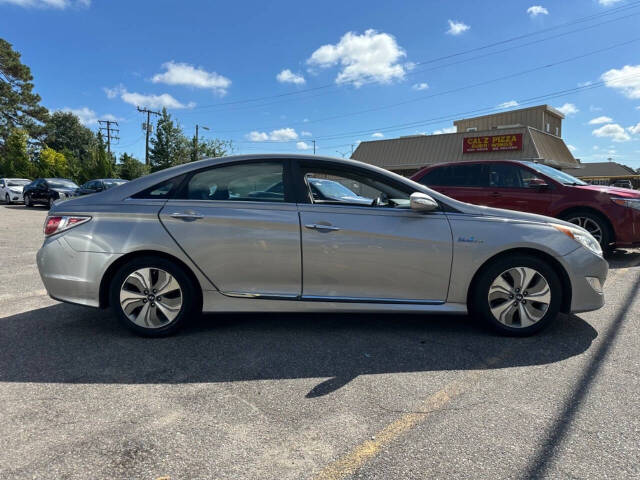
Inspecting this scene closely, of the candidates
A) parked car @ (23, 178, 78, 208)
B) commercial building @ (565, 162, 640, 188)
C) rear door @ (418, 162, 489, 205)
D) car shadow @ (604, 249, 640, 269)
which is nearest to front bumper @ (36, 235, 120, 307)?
rear door @ (418, 162, 489, 205)

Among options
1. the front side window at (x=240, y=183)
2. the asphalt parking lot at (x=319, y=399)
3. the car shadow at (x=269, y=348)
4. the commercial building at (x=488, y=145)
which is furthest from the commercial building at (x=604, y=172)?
the front side window at (x=240, y=183)

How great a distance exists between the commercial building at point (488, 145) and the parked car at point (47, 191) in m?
18.1

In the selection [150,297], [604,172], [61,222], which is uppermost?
[604,172]

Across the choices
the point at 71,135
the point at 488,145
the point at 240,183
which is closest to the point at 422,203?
the point at 240,183

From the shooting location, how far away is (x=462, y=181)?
7887 millimetres

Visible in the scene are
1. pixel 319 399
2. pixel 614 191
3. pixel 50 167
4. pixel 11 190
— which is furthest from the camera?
pixel 50 167

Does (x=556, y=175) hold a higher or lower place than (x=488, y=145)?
lower

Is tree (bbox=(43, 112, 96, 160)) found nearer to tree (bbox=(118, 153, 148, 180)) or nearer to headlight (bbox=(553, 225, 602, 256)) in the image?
tree (bbox=(118, 153, 148, 180))

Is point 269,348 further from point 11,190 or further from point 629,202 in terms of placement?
point 11,190

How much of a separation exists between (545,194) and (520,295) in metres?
4.35

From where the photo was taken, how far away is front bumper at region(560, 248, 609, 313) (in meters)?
3.45

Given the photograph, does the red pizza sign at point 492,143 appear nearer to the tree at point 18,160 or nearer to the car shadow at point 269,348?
the car shadow at point 269,348

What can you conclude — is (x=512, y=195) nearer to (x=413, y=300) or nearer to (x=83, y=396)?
(x=413, y=300)

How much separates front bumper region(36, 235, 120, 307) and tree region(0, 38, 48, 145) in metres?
54.8
